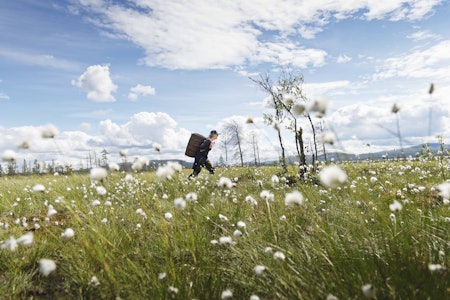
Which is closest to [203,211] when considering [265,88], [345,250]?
[345,250]

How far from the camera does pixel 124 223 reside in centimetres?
609

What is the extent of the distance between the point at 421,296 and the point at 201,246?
2389 mm

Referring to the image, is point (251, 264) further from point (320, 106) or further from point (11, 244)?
point (11, 244)

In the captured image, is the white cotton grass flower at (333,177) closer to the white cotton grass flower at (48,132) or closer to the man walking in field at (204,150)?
the white cotton grass flower at (48,132)

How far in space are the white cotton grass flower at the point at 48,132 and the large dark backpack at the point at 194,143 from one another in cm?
1135

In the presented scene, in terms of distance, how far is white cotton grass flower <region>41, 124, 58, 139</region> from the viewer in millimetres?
3834

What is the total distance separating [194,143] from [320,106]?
12.6 metres

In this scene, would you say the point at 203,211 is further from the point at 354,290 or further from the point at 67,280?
the point at 354,290

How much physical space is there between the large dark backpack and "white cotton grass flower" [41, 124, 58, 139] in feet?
37.2

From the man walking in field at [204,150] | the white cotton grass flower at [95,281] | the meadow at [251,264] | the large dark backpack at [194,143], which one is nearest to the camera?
the meadow at [251,264]

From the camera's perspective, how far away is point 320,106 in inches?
111

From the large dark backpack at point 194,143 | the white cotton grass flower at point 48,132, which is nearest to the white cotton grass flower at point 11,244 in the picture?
the white cotton grass flower at point 48,132

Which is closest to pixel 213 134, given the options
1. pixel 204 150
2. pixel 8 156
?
pixel 204 150

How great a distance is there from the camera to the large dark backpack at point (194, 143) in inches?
601
